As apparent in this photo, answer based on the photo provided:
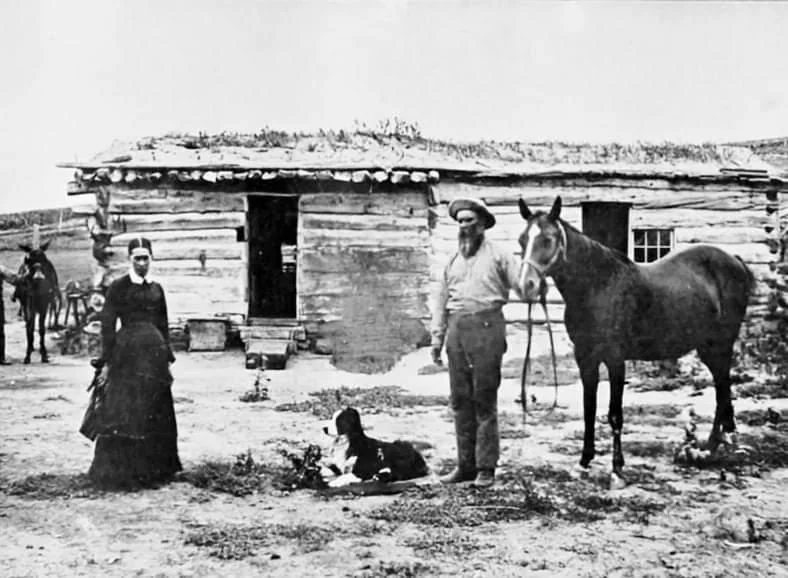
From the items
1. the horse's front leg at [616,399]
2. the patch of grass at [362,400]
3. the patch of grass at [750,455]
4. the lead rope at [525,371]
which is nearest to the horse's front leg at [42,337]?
the patch of grass at [362,400]

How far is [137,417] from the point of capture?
4.34 metres

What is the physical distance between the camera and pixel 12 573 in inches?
139

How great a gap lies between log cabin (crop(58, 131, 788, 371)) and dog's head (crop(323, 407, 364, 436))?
555mm

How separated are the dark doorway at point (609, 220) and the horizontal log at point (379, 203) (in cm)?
109

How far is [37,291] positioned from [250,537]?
96.5 inches

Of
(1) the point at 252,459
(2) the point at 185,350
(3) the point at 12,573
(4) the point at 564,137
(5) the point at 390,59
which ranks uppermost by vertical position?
(5) the point at 390,59

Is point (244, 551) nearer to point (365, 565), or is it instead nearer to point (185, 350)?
point (365, 565)

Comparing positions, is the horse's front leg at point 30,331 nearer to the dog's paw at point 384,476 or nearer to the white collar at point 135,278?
the white collar at point 135,278

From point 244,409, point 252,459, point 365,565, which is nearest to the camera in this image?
point 365,565

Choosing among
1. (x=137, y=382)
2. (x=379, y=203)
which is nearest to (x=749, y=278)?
(x=379, y=203)

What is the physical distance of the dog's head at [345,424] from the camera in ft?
14.0

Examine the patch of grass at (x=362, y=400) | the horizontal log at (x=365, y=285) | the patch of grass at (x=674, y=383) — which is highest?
the horizontal log at (x=365, y=285)

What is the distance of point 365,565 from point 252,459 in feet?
3.61

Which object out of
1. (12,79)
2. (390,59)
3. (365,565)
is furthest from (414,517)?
(12,79)
